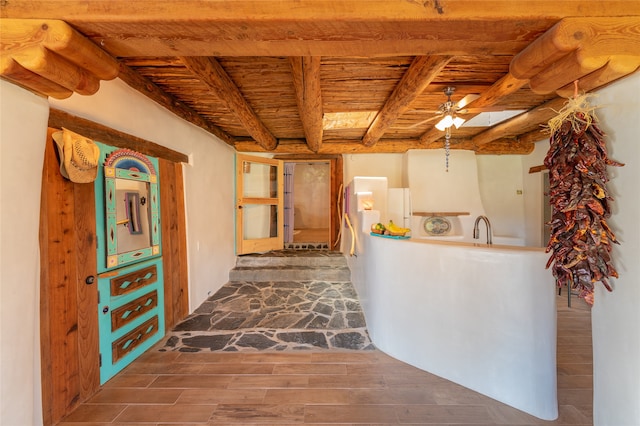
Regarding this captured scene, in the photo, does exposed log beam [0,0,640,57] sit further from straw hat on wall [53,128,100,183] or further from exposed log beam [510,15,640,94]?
straw hat on wall [53,128,100,183]

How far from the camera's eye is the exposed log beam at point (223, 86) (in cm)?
186

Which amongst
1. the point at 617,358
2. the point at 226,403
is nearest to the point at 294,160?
the point at 226,403

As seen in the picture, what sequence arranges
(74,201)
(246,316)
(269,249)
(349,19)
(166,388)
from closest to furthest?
1. (349,19)
2. (74,201)
3. (166,388)
4. (246,316)
5. (269,249)

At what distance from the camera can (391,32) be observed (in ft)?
3.65

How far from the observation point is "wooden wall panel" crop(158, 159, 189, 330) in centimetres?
269

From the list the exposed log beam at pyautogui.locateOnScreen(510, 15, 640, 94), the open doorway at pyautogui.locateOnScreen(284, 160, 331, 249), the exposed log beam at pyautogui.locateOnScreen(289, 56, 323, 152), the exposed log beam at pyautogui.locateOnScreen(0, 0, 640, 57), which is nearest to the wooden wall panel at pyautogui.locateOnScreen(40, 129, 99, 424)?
the exposed log beam at pyautogui.locateOnScreen(0, 0, 640, 57)

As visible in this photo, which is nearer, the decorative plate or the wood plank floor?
the wood plank floor

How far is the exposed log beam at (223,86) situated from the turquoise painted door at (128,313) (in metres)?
1.69

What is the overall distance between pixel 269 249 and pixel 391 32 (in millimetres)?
4560

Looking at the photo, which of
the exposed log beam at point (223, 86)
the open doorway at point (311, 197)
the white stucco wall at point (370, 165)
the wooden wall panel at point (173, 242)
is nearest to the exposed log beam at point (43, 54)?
the exposed log beam at point (223, 86)

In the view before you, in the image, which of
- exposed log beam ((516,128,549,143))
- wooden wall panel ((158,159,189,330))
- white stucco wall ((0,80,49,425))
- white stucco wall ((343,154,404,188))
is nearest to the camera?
white stucco wall ((0,80,49,425))

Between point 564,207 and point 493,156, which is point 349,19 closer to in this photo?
point 564,207

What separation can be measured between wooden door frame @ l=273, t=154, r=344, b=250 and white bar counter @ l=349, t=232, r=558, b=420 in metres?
3.21

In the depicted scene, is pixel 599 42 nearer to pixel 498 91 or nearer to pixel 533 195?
pixel 498 91
